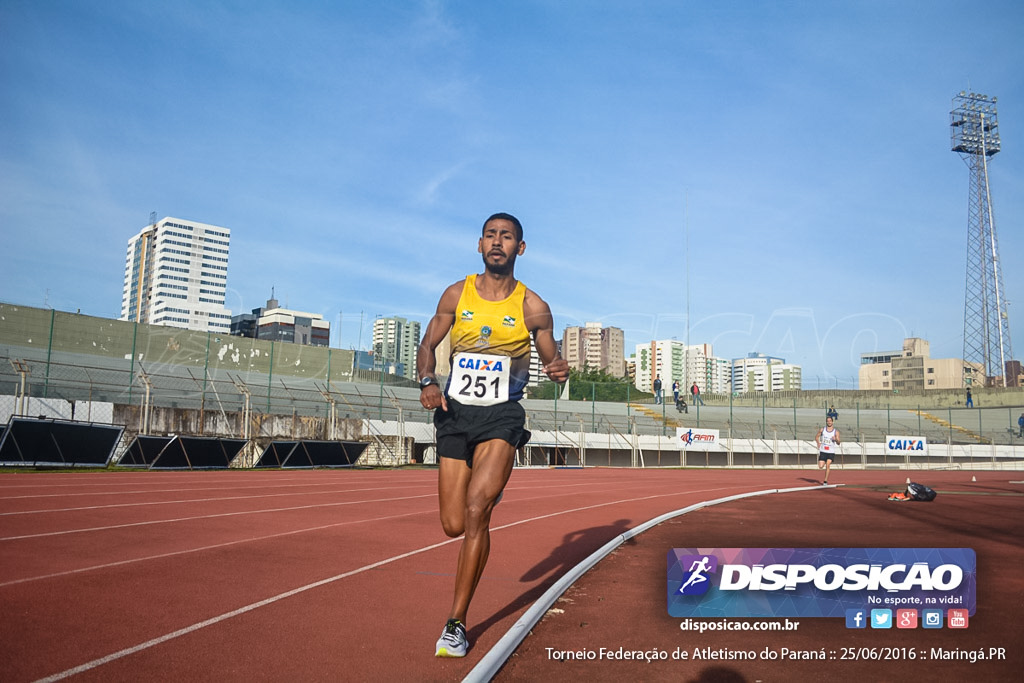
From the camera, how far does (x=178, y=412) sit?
71.0 feet

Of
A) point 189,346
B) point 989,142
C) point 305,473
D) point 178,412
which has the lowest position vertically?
point 305,473

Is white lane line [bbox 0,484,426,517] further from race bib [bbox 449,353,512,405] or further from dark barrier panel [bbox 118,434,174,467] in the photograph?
race bib [bbox 449,353,512,405]

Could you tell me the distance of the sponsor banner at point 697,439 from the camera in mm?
32781

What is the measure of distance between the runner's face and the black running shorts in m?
0.82

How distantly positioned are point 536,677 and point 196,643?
5.75 feet

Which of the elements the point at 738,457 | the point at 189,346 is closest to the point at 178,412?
the point at 189,346

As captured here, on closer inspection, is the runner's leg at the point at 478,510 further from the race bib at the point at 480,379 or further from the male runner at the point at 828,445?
the male runner at the point at 828,445

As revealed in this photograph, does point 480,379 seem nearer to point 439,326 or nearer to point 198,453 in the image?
point 439,326

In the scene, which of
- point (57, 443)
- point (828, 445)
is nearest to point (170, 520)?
point (57, 443)

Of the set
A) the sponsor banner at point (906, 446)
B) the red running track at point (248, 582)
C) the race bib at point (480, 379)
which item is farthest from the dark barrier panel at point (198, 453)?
the sponsor banner at point (906, 446)

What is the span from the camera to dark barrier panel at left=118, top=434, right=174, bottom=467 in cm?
1631

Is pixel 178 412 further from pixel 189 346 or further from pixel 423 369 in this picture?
pixel 423 369

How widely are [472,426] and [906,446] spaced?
A: 37.4 metres

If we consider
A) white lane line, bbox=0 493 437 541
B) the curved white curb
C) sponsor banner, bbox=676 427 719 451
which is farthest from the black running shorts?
sponsor banner, bbox=676 427 719 451
